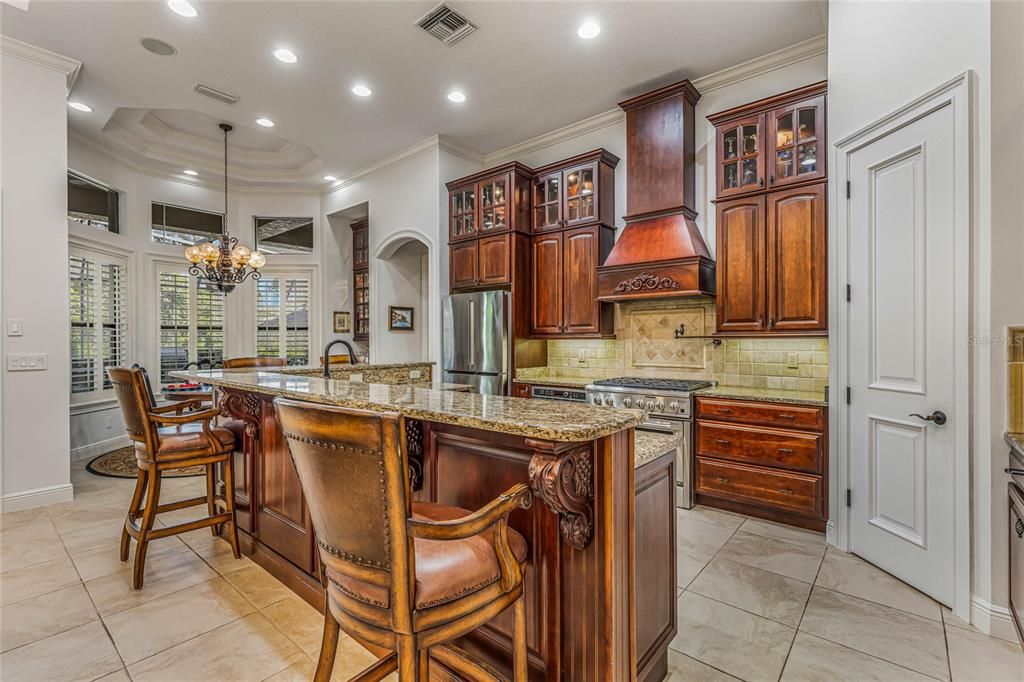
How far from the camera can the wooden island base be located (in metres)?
1.34

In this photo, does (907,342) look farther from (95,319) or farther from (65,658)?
(95,319)

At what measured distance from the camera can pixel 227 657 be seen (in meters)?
1.91

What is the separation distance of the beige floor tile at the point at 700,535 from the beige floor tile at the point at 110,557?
10.1 feet

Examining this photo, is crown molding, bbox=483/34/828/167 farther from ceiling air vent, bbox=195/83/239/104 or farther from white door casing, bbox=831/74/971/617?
ceiling air vent, bbox=195/83/239/104

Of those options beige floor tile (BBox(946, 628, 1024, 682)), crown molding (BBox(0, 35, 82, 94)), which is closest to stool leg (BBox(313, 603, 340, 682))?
beige floor tile (BBox(946, 628, 1024, 682))

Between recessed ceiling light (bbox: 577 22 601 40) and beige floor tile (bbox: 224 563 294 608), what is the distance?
156 inches

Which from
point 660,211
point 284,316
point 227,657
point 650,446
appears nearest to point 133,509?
point 227,657

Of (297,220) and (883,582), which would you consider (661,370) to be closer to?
(883,582)

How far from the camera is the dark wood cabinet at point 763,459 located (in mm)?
3141

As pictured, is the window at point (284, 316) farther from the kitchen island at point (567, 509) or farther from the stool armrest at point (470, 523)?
the stool armrest at point (470, 523)

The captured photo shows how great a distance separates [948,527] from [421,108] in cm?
490

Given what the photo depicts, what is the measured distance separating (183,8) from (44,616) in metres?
3.63

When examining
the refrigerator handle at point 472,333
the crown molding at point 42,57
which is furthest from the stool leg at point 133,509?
the crown molding at point 42,57

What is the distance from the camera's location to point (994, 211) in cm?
207
